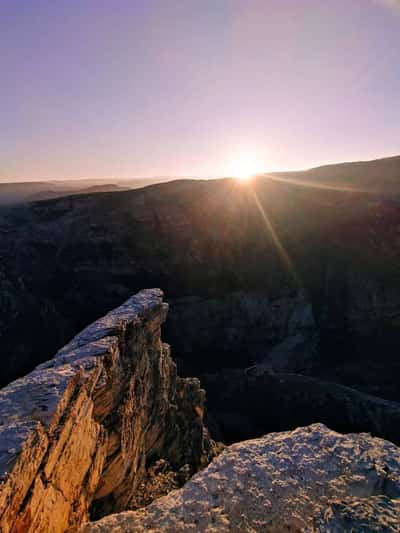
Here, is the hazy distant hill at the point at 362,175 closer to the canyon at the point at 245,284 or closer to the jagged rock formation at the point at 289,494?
the canyon at the point at 245,284

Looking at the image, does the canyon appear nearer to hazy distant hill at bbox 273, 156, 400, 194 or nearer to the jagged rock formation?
hazy distant hill at bbox 273, 156, 400, 194

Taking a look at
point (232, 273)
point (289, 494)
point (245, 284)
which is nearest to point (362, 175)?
point (245, 284)

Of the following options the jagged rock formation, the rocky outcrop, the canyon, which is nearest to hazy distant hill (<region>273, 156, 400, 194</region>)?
the canyon

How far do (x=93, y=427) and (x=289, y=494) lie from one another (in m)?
2.40

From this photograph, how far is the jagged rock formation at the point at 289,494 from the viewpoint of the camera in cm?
276

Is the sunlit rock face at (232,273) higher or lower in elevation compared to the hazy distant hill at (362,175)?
lower

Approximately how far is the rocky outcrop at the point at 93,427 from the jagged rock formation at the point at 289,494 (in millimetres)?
703

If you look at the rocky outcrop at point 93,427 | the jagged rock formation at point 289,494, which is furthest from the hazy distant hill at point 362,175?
the jagged rock formation at point 289,494

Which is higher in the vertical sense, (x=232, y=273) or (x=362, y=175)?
(x=362, y=175)

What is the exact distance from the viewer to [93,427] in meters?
4.07

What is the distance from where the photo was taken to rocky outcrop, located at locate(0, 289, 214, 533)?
2664 millimetres

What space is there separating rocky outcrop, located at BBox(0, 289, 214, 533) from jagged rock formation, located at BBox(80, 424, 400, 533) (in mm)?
703

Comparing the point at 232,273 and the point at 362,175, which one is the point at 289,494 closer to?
the point at 232,273

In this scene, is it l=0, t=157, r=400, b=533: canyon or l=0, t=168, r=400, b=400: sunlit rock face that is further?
l=0, t=168, r=400, b=400: sunlit rock face
